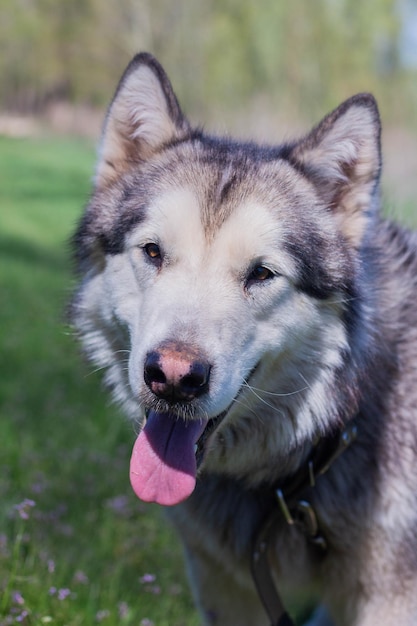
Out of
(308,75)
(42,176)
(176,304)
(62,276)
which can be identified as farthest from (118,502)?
(308,75)

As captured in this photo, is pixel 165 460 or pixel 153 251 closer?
pixel 165 460

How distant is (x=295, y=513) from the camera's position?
290 centimetres

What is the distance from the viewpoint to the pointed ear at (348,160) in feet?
8.95

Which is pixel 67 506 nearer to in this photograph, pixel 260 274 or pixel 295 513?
pixel 295 513

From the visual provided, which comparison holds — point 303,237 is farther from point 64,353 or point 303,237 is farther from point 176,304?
point 64,353

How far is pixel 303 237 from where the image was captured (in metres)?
2.71

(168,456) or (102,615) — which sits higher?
(168,456)

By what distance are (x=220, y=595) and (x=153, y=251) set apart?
5.28 feet

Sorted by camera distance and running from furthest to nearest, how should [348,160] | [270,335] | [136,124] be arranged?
[136,124] < [348,160] < [270,335]

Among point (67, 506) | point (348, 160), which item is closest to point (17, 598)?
point (67, 506)

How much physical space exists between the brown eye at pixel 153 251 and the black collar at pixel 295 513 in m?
0.98

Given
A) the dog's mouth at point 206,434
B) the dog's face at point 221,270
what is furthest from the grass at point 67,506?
the dog's mouth at point 206,434

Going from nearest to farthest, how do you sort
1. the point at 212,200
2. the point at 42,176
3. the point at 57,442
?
the point at 212,200, the point at 57,442, the point at 42,176

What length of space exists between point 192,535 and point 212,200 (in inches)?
54.5
